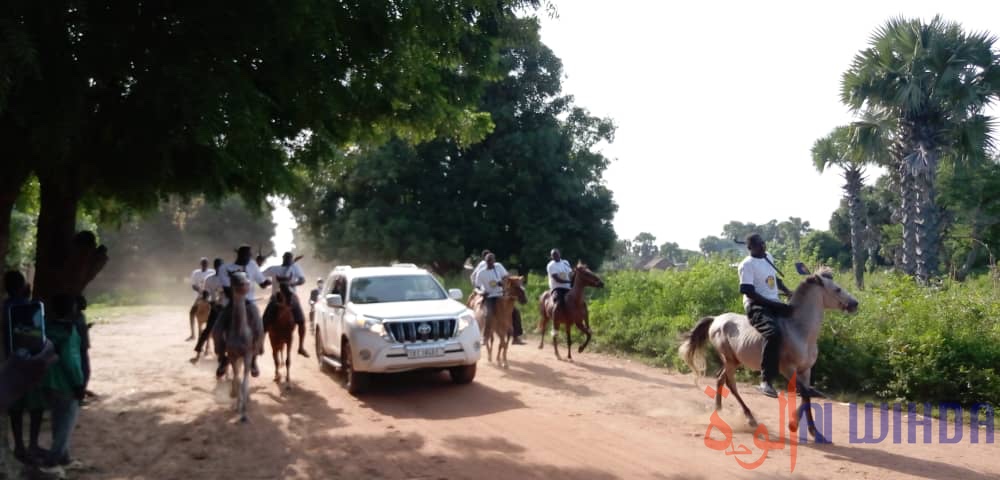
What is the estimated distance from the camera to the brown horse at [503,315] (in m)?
14.6

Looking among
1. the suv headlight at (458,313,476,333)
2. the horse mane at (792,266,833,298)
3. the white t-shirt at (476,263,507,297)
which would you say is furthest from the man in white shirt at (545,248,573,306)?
the horse mane at (792,266,833,298)

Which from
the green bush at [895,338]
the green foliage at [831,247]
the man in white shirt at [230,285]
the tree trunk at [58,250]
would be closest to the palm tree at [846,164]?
the green bush at [895,338]

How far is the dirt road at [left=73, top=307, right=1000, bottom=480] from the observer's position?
23.6 ft

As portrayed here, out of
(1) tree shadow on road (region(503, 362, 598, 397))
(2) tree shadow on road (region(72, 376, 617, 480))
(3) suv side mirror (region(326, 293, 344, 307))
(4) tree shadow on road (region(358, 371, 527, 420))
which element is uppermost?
(3) suv side mirror (region(326, 293, 344, 307))

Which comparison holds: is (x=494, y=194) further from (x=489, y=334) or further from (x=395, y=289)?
(x=395, y=289)

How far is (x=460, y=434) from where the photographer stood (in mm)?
8656

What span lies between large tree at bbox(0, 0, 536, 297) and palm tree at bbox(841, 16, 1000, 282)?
1550 cm

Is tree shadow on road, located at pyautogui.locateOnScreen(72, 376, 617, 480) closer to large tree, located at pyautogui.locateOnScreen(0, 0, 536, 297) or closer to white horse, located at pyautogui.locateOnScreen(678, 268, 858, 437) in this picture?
large tree, located at pyautogui.locateOnScreen(0, 0, 536, 297)

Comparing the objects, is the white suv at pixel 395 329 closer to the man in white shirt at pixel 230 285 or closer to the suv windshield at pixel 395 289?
the suv windshield at pixel 395 289

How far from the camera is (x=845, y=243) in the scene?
4784 centimetres

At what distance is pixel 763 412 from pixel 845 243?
141 ft

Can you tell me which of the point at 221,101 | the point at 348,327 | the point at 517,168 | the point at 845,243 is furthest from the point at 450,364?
Answer: the point at 845,243

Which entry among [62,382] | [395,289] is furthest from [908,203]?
[62,382]

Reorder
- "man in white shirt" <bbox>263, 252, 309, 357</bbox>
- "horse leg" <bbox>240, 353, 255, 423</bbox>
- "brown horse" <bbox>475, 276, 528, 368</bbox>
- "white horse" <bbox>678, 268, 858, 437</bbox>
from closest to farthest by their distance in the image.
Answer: "white horse" <bbox>678, 268, 858, 437</bbox>
"horse leg" <bbox>240, 353, 255, 423</bbox>
"man in white shirt" <bbox>263, 252, 309, 357</bbox>
"brown horse" <bbox>475, 276, 528, 368</bbox>
